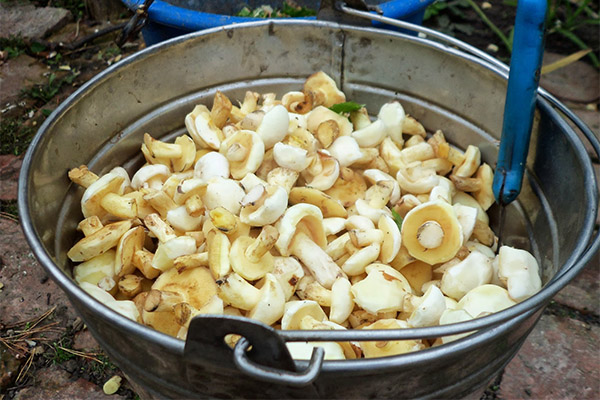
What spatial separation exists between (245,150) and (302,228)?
0.60 feet

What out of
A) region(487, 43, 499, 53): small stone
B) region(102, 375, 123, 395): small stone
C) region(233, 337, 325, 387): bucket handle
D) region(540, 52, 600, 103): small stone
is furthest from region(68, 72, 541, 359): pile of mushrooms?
region(487, 43, 499, 53): small stone

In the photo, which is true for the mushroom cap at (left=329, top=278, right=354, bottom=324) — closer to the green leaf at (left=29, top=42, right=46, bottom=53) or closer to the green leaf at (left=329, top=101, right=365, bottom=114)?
the green leaf at (left=329, top=101, right=365, bottom=114)

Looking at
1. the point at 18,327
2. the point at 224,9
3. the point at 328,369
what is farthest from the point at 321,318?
the point at 224,9

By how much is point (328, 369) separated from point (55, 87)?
1561 millimetres

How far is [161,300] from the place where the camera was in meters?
0.83

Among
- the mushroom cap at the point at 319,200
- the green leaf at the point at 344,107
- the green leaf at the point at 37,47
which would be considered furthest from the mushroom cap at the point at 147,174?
the green leaf at the point at 37,47

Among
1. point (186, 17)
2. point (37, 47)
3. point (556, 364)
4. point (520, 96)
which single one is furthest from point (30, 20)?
point (556, 364)

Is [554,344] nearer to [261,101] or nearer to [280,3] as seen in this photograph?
[261,101]

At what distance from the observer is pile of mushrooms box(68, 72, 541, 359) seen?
2.85ft

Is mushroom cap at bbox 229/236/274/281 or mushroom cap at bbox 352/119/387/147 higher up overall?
mushroom cap at bbox 352/119/387/147

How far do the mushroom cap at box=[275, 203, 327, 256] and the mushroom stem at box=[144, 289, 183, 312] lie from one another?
0.58 feet

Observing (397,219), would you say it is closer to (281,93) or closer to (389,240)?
(389,240)

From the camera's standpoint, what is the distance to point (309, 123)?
117 cm

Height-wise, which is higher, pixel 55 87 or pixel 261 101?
pixel 261 101
